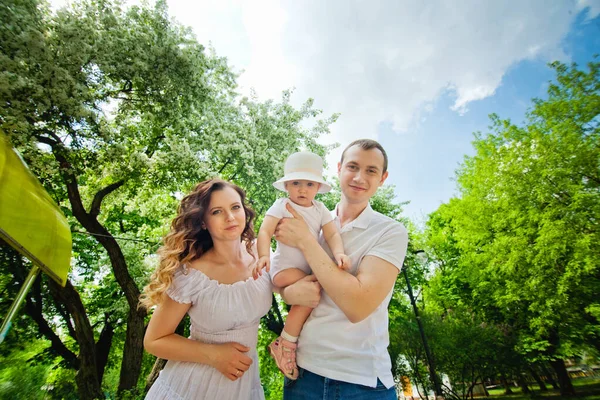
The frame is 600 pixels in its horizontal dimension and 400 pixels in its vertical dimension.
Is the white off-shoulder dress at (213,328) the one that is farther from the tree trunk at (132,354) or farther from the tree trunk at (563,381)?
the tree trunk at (563,381)

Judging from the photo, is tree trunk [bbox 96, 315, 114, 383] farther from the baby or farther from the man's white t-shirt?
the man's white t-shirt

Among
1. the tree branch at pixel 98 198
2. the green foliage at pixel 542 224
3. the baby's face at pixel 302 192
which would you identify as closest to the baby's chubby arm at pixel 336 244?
the baby's face at pixel 302 192

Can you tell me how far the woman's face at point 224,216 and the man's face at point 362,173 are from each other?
107 cm

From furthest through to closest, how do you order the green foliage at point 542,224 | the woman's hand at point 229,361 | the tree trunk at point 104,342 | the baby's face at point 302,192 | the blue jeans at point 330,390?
the tree trunk at point 104,342
the green foliage at point 542,224
the baby's face at point 302,192
the woman's hand at point 229,361
the blue jeans at point 330,390

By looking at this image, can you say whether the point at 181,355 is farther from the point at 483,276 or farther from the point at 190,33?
the point at 483,276

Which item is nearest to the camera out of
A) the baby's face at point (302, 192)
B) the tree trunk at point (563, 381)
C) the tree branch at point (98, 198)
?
the baby's face at point (302, 192)

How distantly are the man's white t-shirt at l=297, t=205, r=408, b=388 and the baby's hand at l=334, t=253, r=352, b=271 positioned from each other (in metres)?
0.10

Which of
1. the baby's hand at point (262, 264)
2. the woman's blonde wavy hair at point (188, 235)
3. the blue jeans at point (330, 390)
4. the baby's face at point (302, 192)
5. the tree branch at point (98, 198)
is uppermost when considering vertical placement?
the tree branch at point (98, 198)

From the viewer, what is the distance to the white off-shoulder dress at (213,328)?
236 cm

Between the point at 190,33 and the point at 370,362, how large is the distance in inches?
440

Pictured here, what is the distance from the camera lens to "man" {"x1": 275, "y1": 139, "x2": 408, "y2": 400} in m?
1.89

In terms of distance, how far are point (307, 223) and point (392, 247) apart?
2.79 ft

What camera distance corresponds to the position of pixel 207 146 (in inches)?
397

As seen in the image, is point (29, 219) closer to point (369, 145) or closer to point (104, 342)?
point (369, 145)
